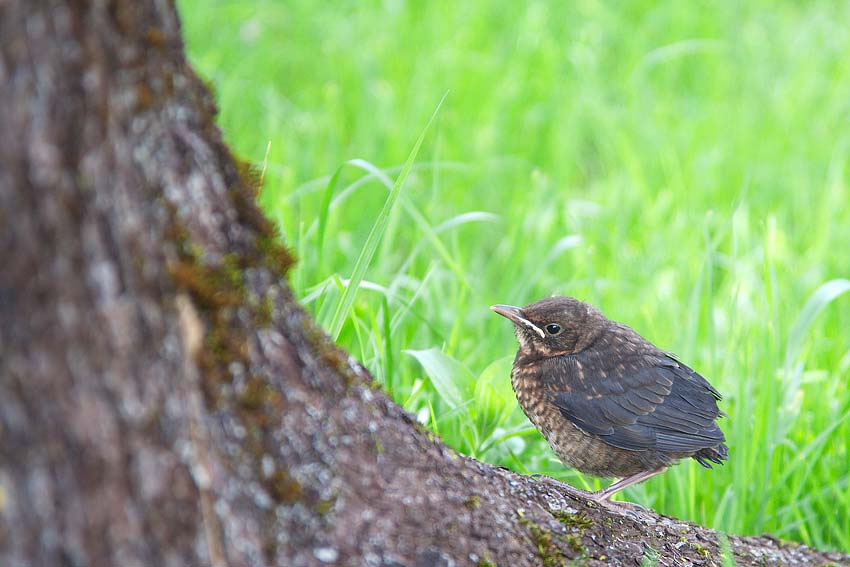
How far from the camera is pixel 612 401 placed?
11.4 ft

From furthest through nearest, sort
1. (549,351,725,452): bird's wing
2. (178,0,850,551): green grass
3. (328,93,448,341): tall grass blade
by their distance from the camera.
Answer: (178,0,850,551): green grass < (549,351,725,452): bird's wing < (328,93,448,341): tall grass blade

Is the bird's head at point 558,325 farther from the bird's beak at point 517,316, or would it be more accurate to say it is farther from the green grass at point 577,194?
the green grass at point 577,194

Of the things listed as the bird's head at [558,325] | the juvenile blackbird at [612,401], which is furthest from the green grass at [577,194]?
the bird's head at [558,325]

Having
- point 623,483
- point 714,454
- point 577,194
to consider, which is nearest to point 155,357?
point 623,483

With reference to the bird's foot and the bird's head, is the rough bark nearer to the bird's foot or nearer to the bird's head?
the bird's foot

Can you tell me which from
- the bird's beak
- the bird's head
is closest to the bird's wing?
the bird's head

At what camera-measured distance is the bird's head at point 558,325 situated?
368 cm

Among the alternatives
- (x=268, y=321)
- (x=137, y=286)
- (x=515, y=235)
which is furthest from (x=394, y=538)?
(x=515, y=235)

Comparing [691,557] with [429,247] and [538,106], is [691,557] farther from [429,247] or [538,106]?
[538,106]

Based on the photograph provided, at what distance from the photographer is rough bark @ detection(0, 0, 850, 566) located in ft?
4.97

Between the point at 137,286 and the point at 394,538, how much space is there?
784 mm

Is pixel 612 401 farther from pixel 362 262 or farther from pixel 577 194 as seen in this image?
pixel 577 194

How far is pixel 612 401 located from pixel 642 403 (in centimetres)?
11

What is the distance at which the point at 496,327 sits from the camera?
14.9 feet
